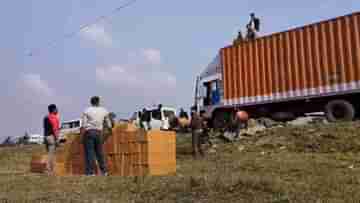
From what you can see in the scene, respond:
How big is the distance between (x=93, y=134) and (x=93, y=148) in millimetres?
247

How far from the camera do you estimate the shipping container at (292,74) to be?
51.9ft

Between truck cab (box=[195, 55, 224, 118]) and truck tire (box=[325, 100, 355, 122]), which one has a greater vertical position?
truck cab (box=[195, 55, 224, 118])

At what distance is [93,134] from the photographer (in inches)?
320

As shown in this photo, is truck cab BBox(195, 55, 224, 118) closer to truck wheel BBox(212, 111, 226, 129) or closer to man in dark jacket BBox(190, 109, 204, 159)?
truck wheel BBox(212, 111, 226, 129)

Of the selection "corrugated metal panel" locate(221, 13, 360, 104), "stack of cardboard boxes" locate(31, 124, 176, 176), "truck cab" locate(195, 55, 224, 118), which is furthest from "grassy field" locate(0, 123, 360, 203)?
"truck cab" locate(195, 55, 224, 118)

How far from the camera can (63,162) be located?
9.54 meters

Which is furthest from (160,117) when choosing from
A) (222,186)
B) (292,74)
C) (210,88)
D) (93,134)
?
(222,186)

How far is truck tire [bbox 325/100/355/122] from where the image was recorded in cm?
1563

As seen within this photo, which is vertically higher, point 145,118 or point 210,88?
point 210,88

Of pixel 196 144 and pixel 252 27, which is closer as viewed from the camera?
pixel 196 144

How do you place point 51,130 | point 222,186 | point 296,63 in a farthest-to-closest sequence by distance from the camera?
point 296,63, point 51,130, point 222,186

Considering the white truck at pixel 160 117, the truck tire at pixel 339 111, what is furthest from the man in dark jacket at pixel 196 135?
the white truck at pixel 160 117

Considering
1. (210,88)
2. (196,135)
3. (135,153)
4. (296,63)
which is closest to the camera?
(135,153)

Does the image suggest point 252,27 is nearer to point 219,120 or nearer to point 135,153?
point 219,120
